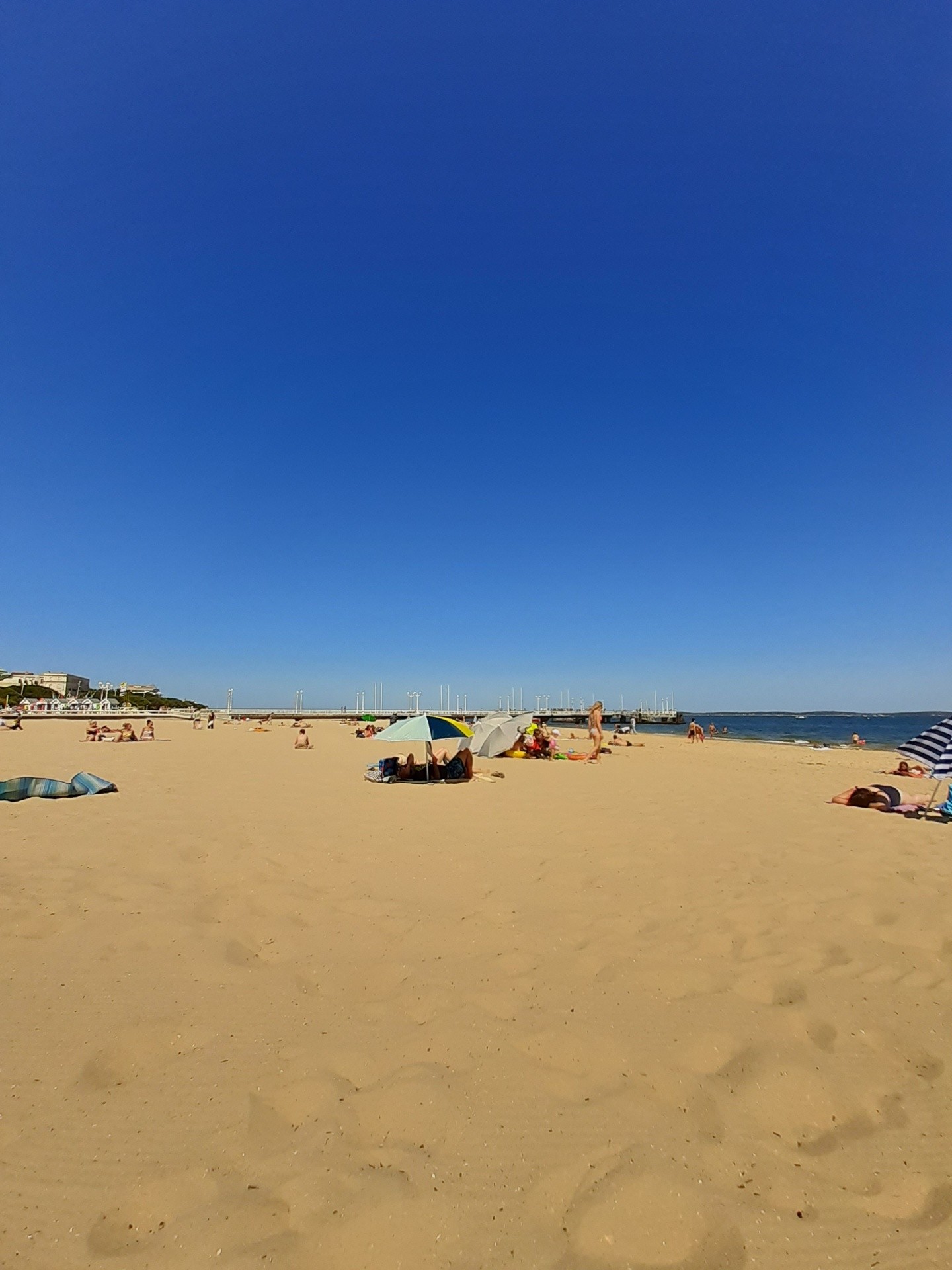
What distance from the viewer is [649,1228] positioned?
1.92m

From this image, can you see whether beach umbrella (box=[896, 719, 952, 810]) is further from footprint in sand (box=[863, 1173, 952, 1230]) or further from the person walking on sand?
the person walking on sand

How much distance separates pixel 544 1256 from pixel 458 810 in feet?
22.6

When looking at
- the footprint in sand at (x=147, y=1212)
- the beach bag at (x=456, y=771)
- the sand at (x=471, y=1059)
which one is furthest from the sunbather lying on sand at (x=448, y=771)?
the footprint in sand at (x=147, y=1212)

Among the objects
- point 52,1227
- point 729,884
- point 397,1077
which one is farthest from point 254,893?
point 729,884

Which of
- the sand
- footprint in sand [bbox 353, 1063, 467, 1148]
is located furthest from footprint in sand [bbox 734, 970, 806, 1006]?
footprint in sand [bbox 353, 1063, 467, 1148]

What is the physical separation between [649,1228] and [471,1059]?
1.02 metres

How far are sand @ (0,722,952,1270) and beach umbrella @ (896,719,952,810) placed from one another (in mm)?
2255

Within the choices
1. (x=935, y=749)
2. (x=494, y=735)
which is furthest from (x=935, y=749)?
(x=494, y=735)

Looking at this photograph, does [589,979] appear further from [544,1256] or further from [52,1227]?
[52,1227]

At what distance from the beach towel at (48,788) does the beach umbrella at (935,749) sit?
11433 millimetres

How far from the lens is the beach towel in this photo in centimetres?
822

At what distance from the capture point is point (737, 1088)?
2.60 m

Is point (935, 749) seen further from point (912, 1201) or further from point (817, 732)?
point (817, 732)

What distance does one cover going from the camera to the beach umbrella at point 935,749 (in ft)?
25.6
